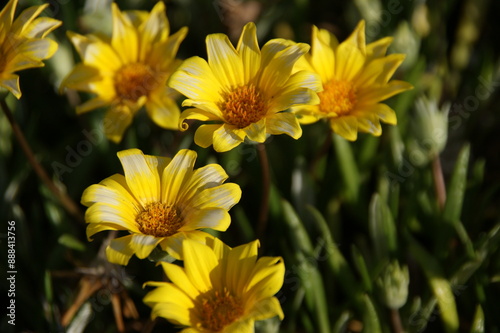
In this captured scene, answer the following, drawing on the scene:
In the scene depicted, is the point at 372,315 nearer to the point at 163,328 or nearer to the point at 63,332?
the point at 163,328

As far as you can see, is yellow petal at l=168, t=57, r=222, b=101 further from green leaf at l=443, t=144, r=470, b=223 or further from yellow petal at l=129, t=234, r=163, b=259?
green leaf at l=443, t=144, r=470, b=223

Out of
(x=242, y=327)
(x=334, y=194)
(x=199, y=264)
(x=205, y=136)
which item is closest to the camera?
(x=242, y=327)

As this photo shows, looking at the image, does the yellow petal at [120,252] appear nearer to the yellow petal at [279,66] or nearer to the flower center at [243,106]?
the flower center at [243,106]

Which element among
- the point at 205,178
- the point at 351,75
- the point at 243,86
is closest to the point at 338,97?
the point at 351,75

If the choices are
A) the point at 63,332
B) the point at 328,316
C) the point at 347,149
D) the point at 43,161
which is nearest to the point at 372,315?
the point at 328,316

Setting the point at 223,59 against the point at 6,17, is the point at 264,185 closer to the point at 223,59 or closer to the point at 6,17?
the point at 223,59

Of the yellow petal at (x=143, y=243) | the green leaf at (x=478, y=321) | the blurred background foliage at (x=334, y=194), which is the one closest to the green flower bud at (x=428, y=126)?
the blurred background foliage at (x=334, y=194)
